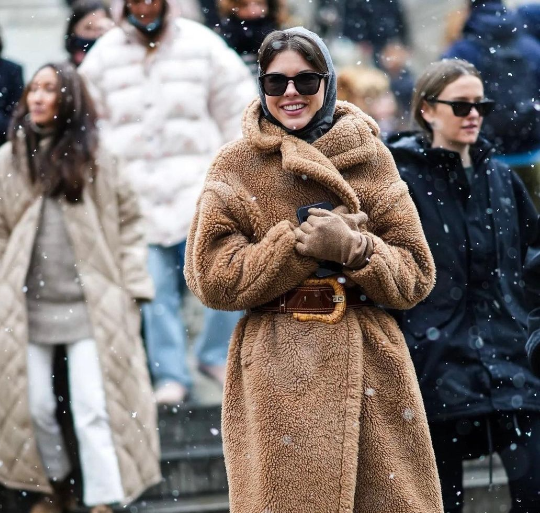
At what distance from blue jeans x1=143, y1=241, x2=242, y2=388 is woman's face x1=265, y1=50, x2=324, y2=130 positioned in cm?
287

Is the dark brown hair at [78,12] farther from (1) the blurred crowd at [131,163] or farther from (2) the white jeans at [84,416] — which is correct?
(2) the white jeans at [84,416]

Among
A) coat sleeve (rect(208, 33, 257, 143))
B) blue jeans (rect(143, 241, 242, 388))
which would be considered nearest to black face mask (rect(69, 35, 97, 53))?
coat sleeve (rect(208, 33, 257, 143))

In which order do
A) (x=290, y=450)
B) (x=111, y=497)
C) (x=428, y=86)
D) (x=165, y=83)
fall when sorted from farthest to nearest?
(x=165, y=83) < (x=111, y=497) < (x=428, y=86) < (x=290, y=450)

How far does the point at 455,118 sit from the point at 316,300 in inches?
58.8

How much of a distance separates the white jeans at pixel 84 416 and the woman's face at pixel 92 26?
1.78 metres

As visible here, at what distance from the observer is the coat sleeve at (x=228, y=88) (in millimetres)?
6773

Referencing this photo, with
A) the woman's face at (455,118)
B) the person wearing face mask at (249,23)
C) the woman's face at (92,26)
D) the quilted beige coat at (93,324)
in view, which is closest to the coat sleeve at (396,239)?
the woman's face at (455,118)

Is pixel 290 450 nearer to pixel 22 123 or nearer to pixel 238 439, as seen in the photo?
pixel 238 439

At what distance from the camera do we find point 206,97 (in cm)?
682

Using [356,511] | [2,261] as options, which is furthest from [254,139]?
[2,261]

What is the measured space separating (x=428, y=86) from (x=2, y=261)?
7.57 feet

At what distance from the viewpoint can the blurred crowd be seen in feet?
20.8

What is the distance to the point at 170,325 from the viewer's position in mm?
6773

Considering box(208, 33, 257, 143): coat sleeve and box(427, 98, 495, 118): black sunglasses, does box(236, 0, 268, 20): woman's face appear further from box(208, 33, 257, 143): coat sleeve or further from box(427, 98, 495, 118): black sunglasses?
box(427, 98, 495, 118): black sunglasses
